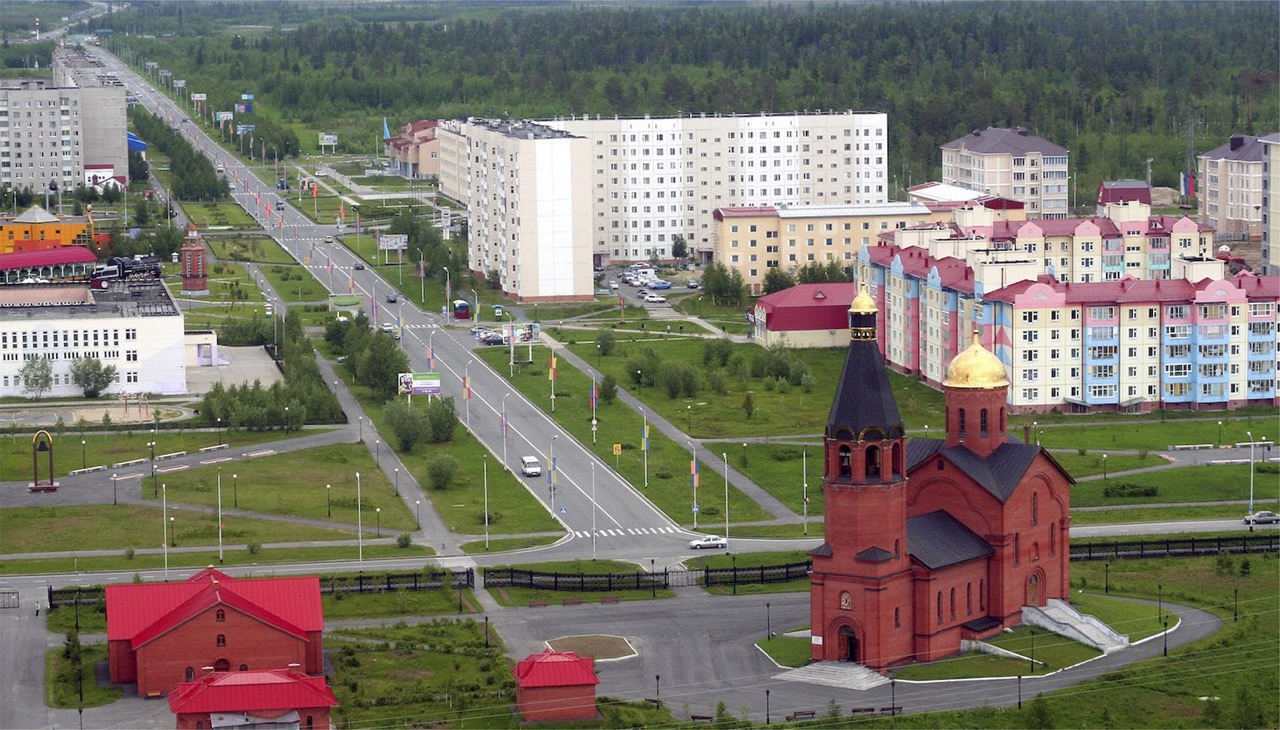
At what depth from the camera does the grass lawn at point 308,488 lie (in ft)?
333

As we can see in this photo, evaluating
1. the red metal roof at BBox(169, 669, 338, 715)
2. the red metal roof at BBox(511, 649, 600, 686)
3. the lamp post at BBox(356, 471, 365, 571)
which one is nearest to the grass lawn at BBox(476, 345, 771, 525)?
the lamp post at BBox(356, 471, 365, 571)

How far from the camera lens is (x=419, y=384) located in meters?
124

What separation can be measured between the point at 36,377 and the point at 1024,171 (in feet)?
287

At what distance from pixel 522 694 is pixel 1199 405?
201ft

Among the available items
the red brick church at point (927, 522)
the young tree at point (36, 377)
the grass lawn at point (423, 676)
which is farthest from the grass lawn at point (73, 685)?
the young tree at point (36, 377)

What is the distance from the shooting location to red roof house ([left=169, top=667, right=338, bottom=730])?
226ft

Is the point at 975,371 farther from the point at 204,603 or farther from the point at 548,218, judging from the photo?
the point at 548,218

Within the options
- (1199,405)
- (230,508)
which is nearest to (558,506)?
(230,508)

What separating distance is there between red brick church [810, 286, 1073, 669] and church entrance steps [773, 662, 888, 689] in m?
0.52

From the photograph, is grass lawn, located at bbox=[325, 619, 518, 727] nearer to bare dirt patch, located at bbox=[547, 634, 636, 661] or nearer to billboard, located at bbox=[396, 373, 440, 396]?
bare dirt patch, located at bbox=[547, 634, 636, 661]

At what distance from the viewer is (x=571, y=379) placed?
132m

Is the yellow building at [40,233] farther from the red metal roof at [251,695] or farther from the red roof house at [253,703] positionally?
the red roof house at [253,703]

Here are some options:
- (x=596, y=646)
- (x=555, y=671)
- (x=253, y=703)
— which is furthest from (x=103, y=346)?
(x=253, y=703)

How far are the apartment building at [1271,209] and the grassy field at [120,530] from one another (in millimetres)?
87134
